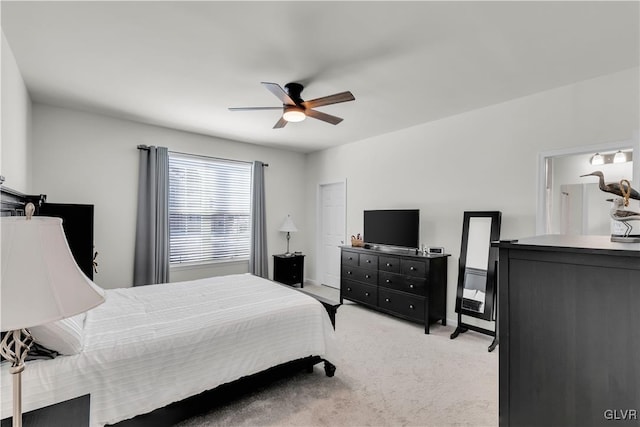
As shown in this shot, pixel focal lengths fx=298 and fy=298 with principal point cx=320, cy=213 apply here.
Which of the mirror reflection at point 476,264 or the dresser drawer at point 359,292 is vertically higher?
the mirror reflection at point 476,264

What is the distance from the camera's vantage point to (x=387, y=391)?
2395 millimetres

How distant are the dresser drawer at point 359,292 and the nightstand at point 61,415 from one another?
357cm

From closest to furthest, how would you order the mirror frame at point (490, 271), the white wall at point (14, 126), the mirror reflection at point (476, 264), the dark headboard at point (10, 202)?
the dark headboard at point (10, 202)
the white wall at point (14, 126)
the mirror frame at point (490, 271)
the mirror reflection at point (476, 264)

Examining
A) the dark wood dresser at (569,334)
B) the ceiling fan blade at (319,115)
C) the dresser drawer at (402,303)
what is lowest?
the dresser drawer at (402,303)

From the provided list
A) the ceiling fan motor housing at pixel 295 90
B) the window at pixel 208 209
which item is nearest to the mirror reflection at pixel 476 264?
the ceiling fan motor housing at pixel 295 90

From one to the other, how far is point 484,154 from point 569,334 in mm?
3129

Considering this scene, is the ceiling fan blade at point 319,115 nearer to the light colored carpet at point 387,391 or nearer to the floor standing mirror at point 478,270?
the floor standing mirror at point 478,270

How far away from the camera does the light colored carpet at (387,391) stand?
2.07 metres

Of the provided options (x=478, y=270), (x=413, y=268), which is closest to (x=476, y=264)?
(x=478, y=270)

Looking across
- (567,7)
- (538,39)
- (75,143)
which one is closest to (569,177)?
(538,39)

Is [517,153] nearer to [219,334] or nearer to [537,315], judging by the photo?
[537,315]

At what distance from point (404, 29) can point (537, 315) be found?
78.3 inches

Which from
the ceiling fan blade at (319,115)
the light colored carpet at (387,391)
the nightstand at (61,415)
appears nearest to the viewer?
the nightstand at (61,415)

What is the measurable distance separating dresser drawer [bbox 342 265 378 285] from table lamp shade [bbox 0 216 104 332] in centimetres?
374
